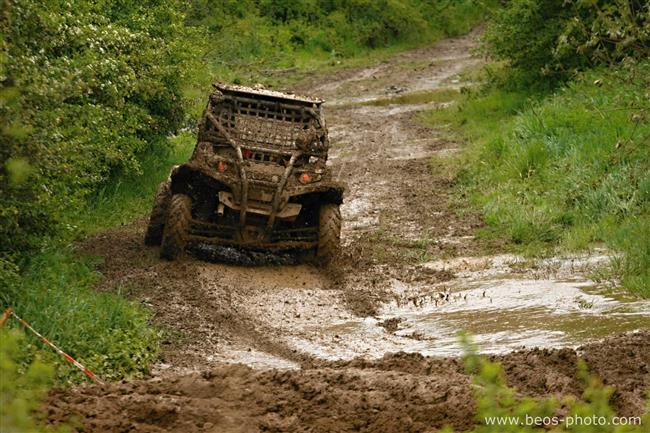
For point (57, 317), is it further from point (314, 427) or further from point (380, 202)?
point (380, 202)

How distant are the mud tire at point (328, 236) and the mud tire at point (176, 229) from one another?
1.67 meters

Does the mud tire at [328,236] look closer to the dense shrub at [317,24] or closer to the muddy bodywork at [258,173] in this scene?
the muddy bodywork at [258,173]

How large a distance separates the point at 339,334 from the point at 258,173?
3275mm

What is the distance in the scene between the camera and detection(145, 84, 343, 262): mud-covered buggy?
46.2ft

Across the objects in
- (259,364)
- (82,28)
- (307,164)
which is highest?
(82,28)

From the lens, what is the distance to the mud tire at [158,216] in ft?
48.1

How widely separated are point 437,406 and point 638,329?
177 inches

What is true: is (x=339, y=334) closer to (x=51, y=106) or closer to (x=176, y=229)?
(x=176, y=229)

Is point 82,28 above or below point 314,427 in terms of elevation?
above

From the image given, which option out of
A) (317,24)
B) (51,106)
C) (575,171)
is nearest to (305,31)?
(317,24)

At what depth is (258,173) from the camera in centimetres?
1423

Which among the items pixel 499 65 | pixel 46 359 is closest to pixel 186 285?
pixel 46 359

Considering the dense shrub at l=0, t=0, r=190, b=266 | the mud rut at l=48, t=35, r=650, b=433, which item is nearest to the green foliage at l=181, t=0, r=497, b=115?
the mud rut at l=48, t=35, r=650, b=433

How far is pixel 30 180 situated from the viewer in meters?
10.2
